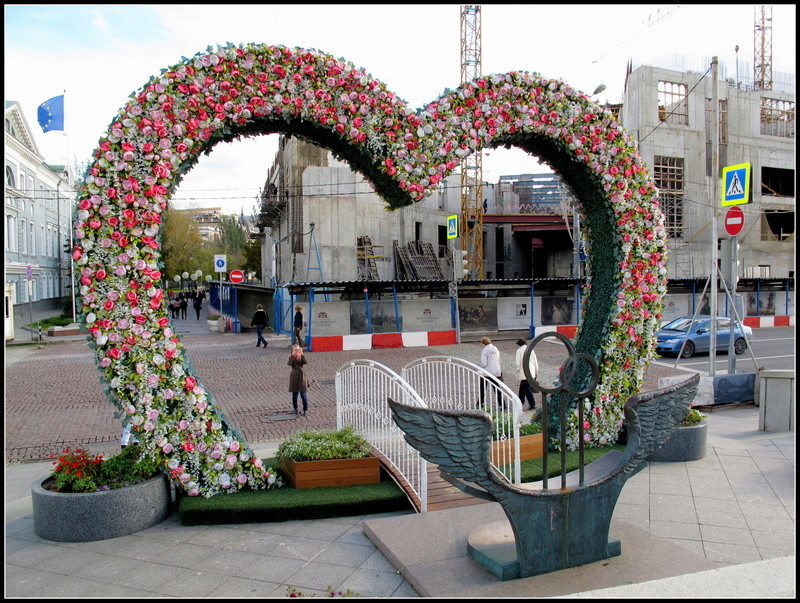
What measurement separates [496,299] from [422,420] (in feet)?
69.1

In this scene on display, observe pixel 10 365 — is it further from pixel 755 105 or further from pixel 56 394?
pixel 755 105

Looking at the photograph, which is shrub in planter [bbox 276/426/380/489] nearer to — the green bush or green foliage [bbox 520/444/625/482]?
green foliage [bbox 520/444/625/482]

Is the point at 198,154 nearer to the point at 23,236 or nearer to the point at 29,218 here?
the point at 23,236

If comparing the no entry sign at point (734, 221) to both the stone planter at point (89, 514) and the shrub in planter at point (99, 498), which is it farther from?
the stone planter at point (89, 514)

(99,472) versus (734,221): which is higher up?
(734,221)

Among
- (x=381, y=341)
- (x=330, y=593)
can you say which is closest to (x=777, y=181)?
(x=381, y=341)

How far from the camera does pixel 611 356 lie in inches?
325

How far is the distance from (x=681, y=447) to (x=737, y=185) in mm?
5943

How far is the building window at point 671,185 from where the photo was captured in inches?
1572

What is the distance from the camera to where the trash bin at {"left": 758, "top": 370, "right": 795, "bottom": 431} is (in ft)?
33.0

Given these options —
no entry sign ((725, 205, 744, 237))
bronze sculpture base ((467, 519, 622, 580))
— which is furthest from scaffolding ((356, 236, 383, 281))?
bronze sculpture base ((467, 519, 622, 580))

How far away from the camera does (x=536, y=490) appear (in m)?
5.06

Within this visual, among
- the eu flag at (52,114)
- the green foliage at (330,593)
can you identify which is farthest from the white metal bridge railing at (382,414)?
the eu flag at (52,114)

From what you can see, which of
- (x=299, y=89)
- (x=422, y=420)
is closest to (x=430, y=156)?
(x=299, y=89)
